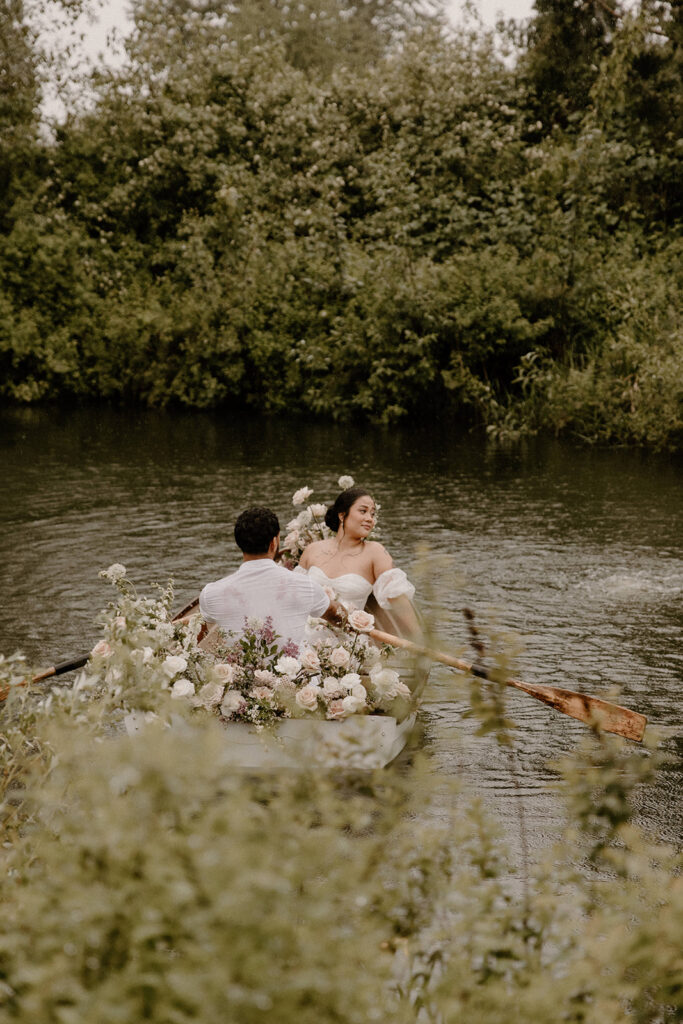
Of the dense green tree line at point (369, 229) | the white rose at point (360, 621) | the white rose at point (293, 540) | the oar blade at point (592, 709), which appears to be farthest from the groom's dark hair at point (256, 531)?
the dense green tree line at point (369, 229)

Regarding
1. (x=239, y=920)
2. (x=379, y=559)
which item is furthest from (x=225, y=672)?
(x=239, y=920)

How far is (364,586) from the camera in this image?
7457 mm

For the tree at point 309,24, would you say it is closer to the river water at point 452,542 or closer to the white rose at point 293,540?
the river water at point 452,542

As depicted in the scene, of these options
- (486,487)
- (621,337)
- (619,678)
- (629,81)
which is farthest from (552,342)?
(619,678)

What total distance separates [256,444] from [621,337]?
22.3ft

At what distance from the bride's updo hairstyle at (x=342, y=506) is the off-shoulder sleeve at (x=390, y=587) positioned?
541 mm

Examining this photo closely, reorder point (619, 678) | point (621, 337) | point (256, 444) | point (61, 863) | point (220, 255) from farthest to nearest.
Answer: point (220, 255) → point (256, 444) → point (621, 337) → point (619, 678) → point (61, 863)

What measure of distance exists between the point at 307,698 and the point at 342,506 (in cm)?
215

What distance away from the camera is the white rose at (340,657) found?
5.88m

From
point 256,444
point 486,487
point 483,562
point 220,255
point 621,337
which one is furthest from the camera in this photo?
point 220,255

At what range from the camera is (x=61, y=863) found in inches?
89.7

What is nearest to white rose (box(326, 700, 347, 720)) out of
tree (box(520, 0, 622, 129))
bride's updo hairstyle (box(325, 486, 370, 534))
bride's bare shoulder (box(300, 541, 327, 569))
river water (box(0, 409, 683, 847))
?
river water (box(0, 409, 683, 847))

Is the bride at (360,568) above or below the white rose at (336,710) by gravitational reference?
above

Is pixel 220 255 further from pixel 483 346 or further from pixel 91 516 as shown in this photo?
pixel 91 516
